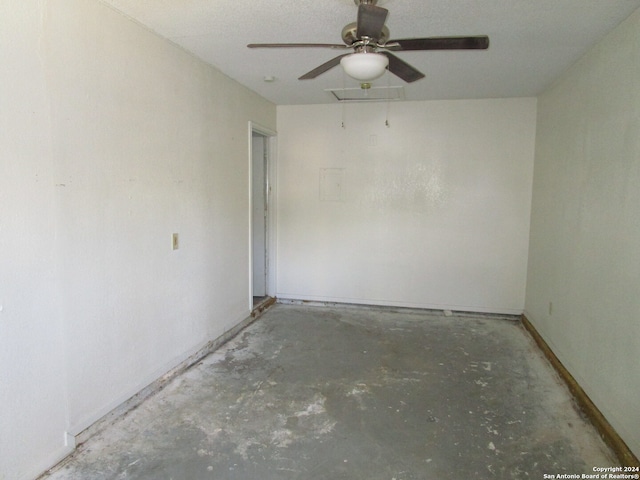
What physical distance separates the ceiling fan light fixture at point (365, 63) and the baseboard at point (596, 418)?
228 cm

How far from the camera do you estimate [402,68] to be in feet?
7.63

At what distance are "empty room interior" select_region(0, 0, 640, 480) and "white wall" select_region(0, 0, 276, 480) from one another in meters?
0.01

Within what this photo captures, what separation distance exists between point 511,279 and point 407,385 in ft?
7.43

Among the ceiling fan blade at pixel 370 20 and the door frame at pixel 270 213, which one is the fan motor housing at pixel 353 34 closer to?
the ceiling fan blade at pixel 370 20

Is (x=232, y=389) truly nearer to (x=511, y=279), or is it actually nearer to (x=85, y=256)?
(x=85, y=256)

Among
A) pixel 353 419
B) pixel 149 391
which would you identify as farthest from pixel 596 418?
pixel 149 391

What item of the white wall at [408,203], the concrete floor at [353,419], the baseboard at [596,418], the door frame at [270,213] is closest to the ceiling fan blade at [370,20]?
the concrete floor at [353,419]

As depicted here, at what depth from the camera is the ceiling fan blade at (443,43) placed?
6.22 feet

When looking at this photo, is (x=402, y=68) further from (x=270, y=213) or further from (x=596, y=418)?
(x=270, y=213)

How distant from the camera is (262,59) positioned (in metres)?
3.22

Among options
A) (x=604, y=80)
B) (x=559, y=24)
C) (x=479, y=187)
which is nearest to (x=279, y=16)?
(x=559, y=24)

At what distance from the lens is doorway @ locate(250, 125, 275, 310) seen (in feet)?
16.3

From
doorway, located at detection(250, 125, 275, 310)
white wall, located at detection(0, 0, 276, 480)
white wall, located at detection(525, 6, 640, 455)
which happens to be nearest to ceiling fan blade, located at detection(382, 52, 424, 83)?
white wall, located at detection(525, 6, 640, 455)

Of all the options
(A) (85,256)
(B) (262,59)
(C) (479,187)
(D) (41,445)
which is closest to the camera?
(D) (41,445)
